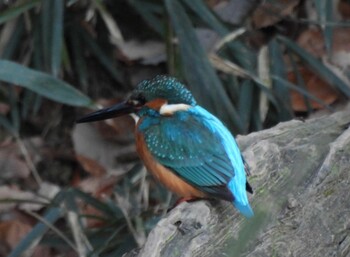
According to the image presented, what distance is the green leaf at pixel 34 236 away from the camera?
376 cm

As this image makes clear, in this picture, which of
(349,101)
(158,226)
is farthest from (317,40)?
(158,226)

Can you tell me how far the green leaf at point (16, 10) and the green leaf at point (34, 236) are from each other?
2.84ft

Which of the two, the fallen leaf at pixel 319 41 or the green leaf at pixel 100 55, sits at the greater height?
the green leaf at pixel 100 55

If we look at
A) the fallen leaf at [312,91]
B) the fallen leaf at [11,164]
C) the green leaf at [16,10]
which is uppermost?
the green leaf at [16,10]

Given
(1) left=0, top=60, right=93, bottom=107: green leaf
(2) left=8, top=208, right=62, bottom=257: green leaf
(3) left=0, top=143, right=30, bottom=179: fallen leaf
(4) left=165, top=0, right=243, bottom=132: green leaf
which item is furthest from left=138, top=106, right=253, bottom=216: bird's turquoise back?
(3) left=0, top=143, right=30, bottom=179: fallen leaf

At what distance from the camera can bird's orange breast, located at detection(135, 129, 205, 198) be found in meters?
2.80

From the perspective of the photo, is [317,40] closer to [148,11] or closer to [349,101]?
[349,101]

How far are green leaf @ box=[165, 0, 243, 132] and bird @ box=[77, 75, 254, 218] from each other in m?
0.90

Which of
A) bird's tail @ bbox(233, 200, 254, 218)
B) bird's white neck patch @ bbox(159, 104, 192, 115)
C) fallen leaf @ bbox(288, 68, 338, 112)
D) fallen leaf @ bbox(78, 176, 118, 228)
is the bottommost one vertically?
fallen leaf @ bbox(288, 68, 338, 112)

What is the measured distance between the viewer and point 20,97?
15.6ft

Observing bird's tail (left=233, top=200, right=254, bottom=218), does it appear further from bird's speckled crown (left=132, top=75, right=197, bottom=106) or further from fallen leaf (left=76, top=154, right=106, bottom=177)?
fallen leaf (left=76, top=154, right=106, bottom=177)

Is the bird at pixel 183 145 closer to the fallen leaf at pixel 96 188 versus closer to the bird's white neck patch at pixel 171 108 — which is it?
the bird's white neck patch at pixel 171 108

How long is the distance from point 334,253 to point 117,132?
220 cm

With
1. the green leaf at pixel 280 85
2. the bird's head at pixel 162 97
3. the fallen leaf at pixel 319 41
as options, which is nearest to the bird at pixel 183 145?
the bird's head at pixel 162 97
